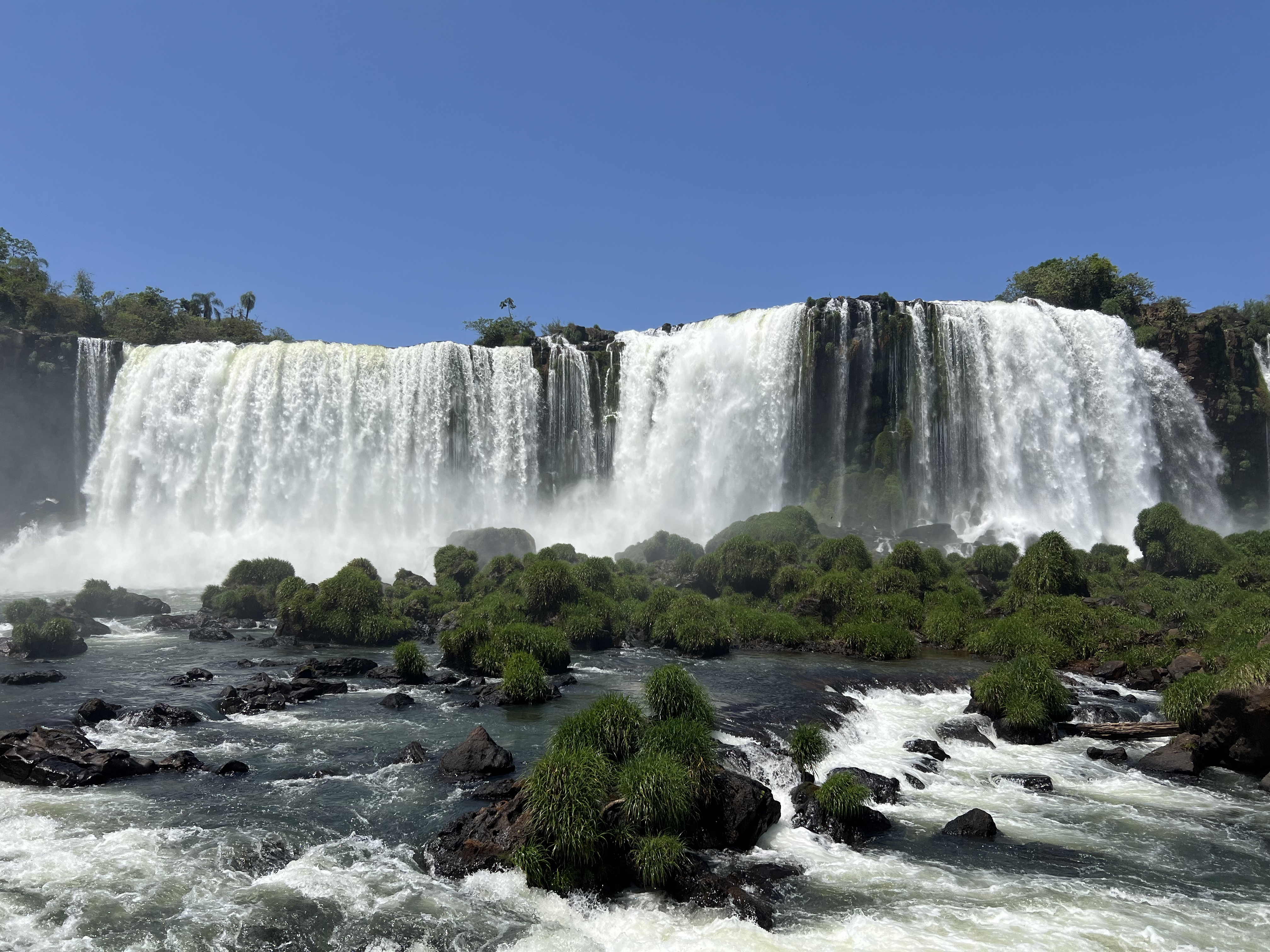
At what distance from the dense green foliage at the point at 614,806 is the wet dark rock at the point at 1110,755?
7.95 meters

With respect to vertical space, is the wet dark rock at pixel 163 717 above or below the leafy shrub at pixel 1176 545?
below

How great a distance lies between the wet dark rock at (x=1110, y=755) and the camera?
47.4ft

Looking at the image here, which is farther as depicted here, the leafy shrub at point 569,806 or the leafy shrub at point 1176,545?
the leafy shrub at point 1176,545

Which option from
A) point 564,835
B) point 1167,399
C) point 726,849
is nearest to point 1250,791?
point 726,849

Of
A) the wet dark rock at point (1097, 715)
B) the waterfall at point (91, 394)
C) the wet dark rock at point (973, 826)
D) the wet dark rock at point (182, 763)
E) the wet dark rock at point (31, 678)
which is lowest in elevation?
the wet dark rock at point (31, 678)

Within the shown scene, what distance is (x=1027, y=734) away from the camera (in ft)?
51.4

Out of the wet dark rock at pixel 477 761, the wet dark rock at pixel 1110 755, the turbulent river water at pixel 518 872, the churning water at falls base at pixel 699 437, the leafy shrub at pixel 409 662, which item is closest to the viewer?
the turbulent river water at pixel 518 872

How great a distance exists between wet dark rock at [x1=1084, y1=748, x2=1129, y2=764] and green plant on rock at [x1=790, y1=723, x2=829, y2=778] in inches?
192

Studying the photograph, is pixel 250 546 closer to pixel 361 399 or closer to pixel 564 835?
pixel 361 399

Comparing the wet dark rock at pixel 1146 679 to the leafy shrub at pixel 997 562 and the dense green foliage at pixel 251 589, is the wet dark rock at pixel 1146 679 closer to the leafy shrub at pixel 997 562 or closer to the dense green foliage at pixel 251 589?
the leafy shrub at pixel 997 562

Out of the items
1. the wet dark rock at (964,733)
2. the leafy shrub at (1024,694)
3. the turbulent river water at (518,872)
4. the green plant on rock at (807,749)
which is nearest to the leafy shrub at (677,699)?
the turbulent river water at (518,872)

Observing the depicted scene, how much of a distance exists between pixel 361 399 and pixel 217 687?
3154 cm

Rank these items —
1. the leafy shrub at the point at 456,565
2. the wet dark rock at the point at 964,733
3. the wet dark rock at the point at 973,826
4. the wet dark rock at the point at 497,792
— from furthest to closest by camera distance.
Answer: the leafy shrub at the point at 456,565
the wet dark rock at the point at 964,733
the wet dark rock at the point at 497,792
the wet dark rock at the point at 973,826

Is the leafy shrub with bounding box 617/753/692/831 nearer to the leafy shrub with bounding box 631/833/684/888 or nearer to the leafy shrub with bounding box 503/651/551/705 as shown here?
the leafy shrub with bounding box 631/833/684/888
